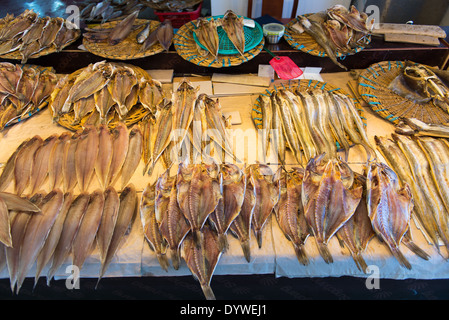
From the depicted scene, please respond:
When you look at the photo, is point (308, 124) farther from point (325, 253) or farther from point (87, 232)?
point (87, 232)

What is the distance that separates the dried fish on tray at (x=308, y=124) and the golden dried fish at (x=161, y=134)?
2.45 feet

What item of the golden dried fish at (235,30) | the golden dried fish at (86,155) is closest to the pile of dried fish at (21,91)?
the golden dried fish at (86,155)

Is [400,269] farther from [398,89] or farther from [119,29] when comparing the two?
[119,29]

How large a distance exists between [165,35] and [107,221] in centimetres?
206

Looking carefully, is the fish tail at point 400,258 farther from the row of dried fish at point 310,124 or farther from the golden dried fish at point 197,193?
the golden dried fish at point 197,193

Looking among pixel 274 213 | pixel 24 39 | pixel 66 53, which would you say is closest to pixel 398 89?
pixel 274 213

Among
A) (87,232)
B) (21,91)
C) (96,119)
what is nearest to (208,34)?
(96,119)

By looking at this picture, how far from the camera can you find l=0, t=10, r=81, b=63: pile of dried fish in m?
2.85

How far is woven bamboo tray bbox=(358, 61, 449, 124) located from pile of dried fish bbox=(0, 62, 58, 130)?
10.2 ft

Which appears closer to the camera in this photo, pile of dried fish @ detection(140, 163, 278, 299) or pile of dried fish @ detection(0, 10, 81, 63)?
pile of dried fish @ detection(140, 163, 278, 299)

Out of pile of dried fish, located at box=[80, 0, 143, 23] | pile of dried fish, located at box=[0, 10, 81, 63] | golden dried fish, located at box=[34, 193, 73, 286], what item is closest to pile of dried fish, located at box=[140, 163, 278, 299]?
golden dried fish, located at box=[34, 193, 73, 286]

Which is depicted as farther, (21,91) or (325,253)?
(21,91)

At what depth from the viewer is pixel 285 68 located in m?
2.71

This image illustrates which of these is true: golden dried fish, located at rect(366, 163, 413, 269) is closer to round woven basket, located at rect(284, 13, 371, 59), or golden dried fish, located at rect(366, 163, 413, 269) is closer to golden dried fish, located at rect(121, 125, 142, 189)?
round woven basket, located at rect(284, 13, 371, 59)
